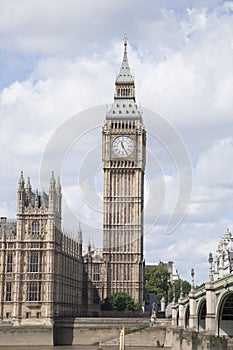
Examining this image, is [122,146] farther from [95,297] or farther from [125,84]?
[95,297]

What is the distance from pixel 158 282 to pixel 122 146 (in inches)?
1569

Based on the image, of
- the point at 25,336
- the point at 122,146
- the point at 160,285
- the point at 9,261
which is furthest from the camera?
the point at 160,285

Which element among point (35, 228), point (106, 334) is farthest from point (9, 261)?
point (106, 334)

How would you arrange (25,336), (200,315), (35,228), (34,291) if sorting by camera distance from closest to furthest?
(200,315) → (25,336) → (34,291) → (35,228)

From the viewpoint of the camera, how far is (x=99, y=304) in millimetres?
139875

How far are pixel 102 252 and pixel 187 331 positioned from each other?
6625cm

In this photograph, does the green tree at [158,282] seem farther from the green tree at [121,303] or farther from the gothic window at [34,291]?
the gothic window at [34,291]

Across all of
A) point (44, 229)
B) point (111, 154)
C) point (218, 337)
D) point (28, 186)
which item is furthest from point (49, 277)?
point (218, 337)

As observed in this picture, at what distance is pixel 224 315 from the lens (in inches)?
2571

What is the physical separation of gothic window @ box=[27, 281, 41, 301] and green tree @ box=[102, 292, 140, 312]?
25.4m

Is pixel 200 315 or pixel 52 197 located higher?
pixel 52 197

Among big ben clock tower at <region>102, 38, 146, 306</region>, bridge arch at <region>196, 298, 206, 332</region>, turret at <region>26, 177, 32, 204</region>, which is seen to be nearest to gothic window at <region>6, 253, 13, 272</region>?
turret at <region>26, 177, 32, 204</region>

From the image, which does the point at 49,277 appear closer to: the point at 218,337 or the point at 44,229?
the point at 44,229

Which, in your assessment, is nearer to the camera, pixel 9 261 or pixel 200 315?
pixel 200 315
